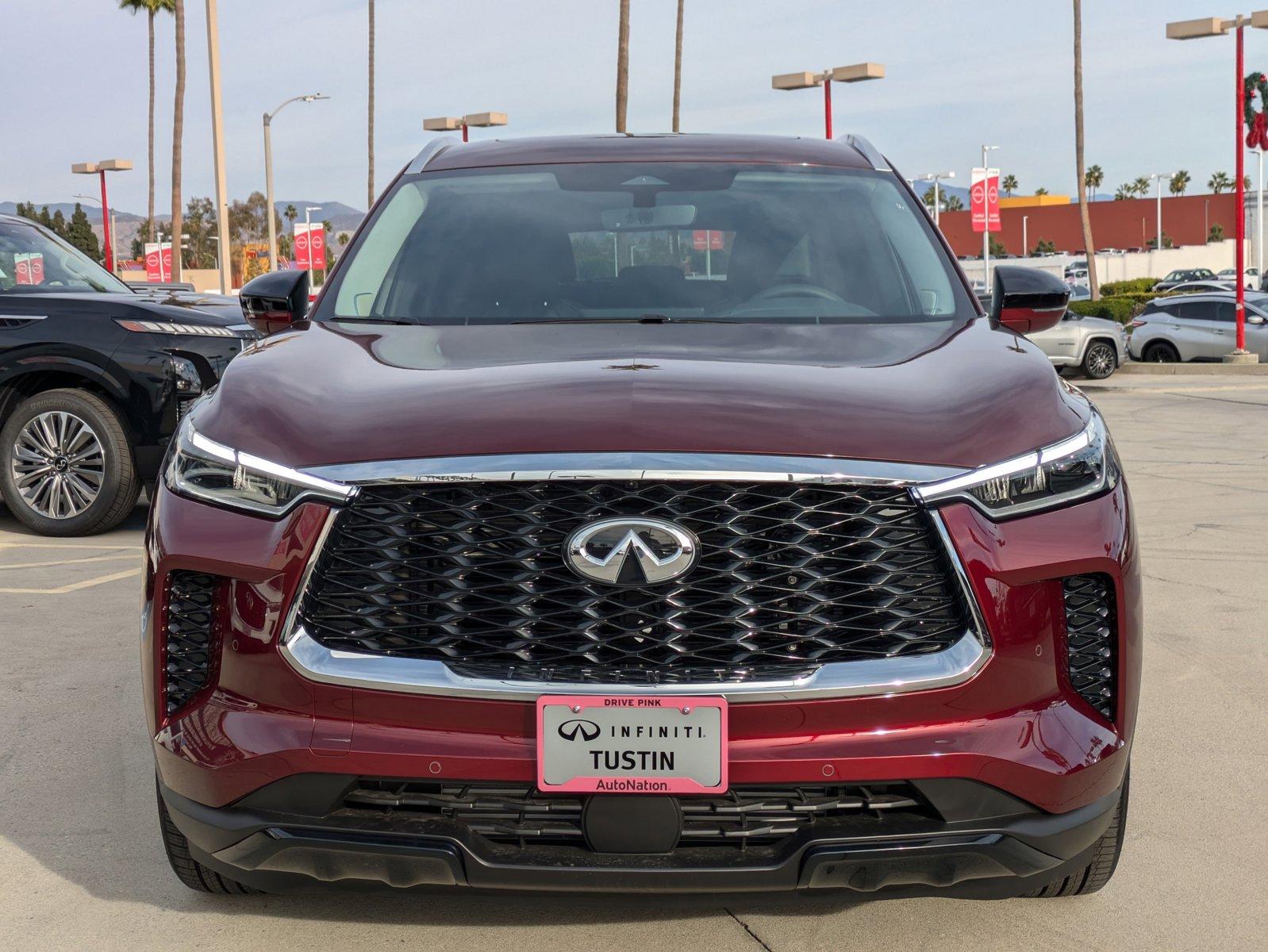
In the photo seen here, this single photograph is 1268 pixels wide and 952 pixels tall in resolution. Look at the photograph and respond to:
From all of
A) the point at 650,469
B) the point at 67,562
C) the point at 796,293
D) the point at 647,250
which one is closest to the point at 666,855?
the point at 650,469

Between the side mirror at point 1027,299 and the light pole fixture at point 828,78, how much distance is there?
83.2 ft

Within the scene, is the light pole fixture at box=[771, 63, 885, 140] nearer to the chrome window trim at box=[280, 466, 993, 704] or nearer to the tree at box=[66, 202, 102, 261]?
the chrome window trim at box=[280, 466, 993, 704]

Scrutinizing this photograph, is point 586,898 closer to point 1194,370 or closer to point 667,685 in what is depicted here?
point 667,685

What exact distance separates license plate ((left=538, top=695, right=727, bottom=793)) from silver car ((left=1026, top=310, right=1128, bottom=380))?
20.9 metres

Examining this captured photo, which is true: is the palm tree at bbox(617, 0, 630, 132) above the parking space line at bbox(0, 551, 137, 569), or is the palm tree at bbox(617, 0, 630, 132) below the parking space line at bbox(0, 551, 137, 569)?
above

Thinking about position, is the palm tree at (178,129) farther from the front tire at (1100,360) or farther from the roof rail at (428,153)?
the roof rail at (428,153)

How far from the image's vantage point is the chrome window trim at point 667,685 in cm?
259

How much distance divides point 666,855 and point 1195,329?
25848 mm

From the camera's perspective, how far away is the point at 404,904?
339 centimetres

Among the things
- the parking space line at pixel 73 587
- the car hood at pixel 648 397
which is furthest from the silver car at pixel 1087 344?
the car hood at pixel 648 397

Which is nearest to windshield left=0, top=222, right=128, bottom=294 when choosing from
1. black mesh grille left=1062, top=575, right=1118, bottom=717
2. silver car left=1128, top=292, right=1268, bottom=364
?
black mesh grille left=1062, top=575, right=1118, bottom=717

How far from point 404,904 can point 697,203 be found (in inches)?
85.1

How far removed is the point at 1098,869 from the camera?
3.26 meters

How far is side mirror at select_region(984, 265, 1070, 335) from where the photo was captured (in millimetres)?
4141
